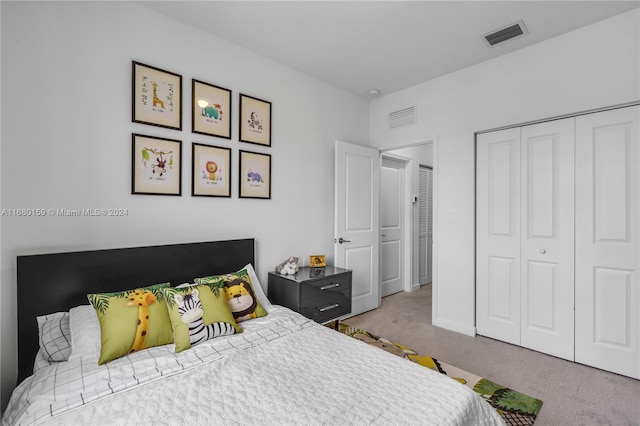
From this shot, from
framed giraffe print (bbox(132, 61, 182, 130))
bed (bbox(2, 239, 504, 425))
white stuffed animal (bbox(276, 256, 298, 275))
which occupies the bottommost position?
bed (bbox(2, 239, 504, 425))

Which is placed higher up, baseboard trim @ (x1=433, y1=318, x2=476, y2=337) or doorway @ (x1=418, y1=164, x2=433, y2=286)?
doorway @ (x1=418, y1=164, x2=433, y2=286)

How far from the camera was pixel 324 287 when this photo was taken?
287 cm

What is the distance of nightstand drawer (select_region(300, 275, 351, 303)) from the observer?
2.69 metres

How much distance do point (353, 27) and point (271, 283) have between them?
7.67 feet

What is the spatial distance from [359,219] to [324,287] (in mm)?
1092

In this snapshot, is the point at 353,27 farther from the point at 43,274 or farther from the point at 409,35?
the point at 43,274

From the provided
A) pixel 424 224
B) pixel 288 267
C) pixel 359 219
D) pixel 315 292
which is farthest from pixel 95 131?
pixel 424 224

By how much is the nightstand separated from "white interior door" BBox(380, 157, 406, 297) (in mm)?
1430

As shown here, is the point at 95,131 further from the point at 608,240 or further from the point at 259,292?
the point at 608,240

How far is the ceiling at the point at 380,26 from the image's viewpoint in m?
2.21

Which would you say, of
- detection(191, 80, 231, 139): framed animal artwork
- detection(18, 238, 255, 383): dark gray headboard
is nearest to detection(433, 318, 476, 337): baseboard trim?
detection(18, 238, 255, 383): dark gray headboard

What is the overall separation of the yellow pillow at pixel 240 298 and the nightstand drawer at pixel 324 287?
1.88 feet

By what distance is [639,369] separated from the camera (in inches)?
88.4

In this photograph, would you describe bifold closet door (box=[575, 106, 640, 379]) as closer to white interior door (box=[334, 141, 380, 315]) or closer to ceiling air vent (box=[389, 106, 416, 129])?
ceiling air vent (box=[389, 106, 416, 129])
